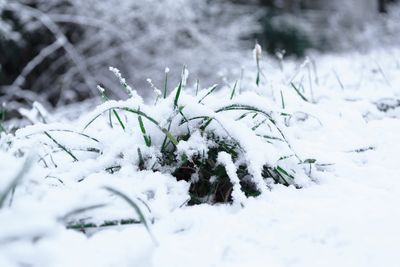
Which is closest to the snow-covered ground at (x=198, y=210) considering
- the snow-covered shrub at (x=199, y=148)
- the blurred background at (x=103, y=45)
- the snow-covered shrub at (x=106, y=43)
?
the snow-covered shrub at (x=199, y=148)

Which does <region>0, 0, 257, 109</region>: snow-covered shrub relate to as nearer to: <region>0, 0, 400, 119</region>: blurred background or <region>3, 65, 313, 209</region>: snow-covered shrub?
<region>0, 0, 400, 119</region>: blurred background

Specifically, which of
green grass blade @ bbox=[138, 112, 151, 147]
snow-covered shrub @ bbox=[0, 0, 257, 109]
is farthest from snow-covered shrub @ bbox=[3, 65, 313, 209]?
snow-covered shrub @ bbox=[0, 0, 257, 109]

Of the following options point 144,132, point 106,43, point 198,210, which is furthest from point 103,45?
point 198,210

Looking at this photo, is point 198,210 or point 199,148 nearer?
point 198,210

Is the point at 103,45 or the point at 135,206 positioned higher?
the point at 103,45

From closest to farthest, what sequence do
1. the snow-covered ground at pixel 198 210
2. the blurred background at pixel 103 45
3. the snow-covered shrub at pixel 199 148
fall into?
1. the snow-covered ground at pixel 198 210
2. the snow-covered shrub at pixel 199 148
3. the blurred background at pixel 103 45

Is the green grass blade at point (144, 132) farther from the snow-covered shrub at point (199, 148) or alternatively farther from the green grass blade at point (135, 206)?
the green grass blade at point (135, 206)

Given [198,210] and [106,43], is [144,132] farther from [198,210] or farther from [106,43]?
[106,43]
